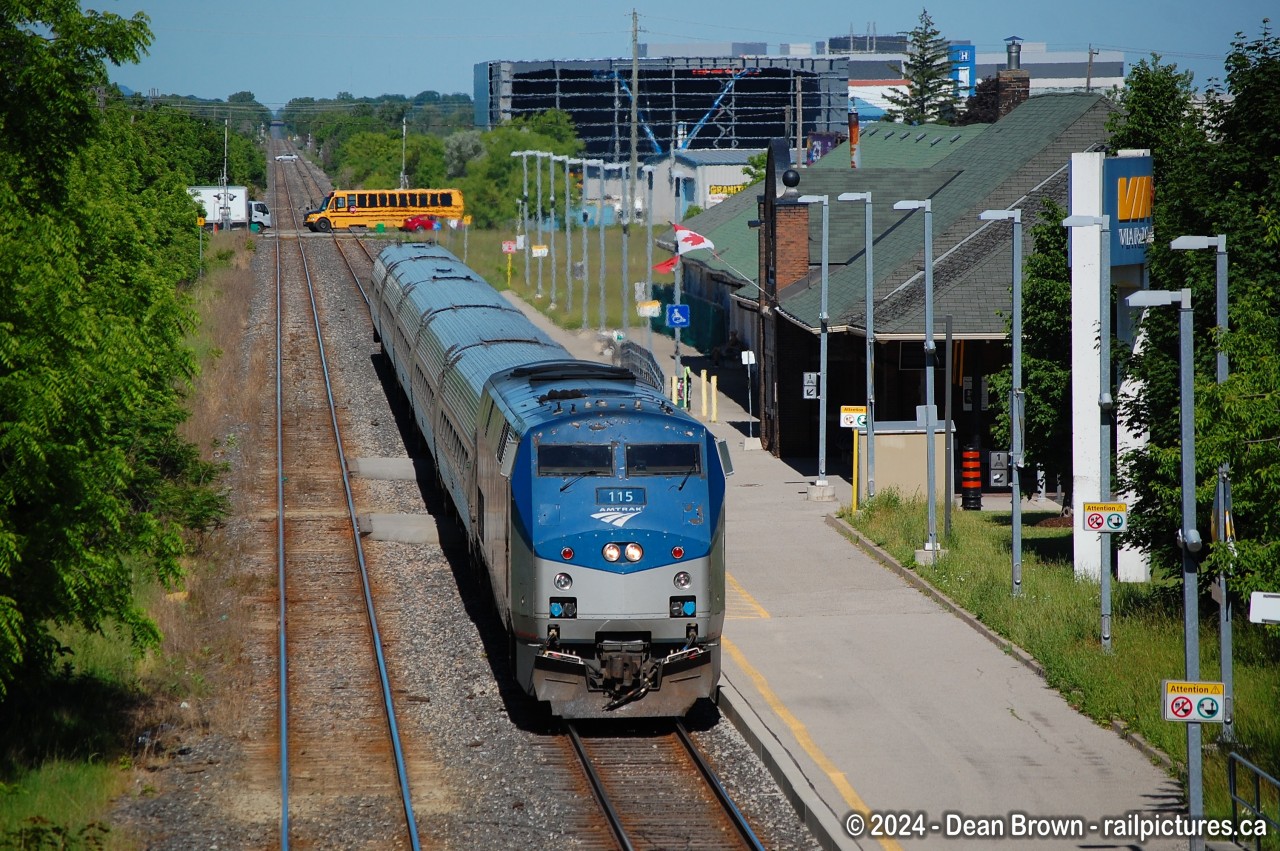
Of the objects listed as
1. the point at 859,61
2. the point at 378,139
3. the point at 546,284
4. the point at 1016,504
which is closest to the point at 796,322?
the point at 1016,504

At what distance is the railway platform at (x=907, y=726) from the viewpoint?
12.4 metres

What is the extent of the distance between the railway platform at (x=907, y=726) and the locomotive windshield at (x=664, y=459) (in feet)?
8.74

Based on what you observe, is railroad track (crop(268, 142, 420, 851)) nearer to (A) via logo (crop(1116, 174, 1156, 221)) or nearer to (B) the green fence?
(A) via logo (crop(1116, 174, 1156, 221))

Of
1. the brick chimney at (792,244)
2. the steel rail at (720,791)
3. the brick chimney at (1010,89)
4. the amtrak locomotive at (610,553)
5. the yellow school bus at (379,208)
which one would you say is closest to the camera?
the steel rail at (720,791)

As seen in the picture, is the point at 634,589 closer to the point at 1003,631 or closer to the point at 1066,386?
the point at 1003,631

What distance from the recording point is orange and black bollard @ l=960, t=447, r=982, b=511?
98.2 ft

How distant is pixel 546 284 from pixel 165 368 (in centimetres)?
4969

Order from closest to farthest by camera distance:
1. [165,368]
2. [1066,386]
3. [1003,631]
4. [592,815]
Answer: [592,815]
[165,368]
[1003,631]
[1066,386]

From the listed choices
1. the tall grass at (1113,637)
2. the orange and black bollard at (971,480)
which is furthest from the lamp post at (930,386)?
the orange and black bollard at (971,480)

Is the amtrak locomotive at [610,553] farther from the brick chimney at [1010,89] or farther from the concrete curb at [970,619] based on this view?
the brick chimney at [1010,89]

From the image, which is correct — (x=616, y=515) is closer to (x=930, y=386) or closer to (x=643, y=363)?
(x=930, y=386)

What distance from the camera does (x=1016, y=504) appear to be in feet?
65.5

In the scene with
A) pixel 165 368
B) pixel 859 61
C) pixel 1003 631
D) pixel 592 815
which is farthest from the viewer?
pixel 859 61

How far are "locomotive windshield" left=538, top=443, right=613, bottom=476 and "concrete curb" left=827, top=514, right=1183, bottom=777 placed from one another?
5.95m
